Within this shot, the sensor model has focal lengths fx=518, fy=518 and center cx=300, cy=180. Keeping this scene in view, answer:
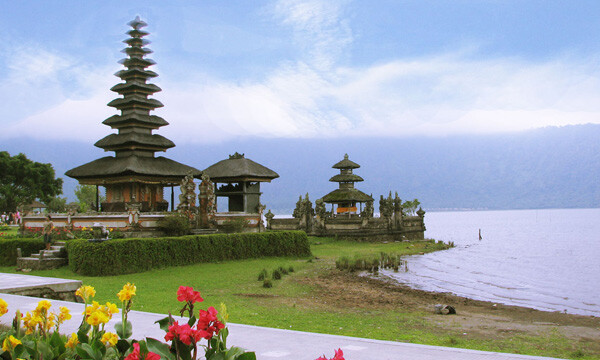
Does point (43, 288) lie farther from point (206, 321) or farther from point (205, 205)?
point (205, 205)

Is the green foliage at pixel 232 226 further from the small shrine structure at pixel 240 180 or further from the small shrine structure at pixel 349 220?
the small shrine structure at pixel 349 220

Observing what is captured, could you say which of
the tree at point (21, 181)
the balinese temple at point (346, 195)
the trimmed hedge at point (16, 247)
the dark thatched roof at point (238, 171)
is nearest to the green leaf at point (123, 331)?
the trimmed hedge at point (16, 247)

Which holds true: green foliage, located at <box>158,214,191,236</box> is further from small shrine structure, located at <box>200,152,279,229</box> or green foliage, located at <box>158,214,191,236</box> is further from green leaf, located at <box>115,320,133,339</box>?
green leaf, located at <box>115,320,133,339</box>

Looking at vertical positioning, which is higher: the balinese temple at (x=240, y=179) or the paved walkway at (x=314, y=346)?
the balinese temple at (x=240, y=179)

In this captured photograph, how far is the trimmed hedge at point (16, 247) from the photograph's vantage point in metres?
23.7

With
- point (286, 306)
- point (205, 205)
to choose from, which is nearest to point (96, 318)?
point (286, 306)

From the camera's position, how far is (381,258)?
106ft

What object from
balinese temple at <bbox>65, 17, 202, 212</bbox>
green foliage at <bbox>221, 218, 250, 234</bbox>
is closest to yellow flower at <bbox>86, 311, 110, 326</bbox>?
green foliage at <bbox>221, 218, 250, 234</bbox>

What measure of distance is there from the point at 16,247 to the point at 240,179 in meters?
19.0

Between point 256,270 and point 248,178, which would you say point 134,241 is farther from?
point 248,178

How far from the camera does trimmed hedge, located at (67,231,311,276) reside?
20859mm

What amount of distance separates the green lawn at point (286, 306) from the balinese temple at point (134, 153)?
12.7m

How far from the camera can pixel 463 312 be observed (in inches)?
679

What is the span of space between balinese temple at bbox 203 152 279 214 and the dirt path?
58.9ft
